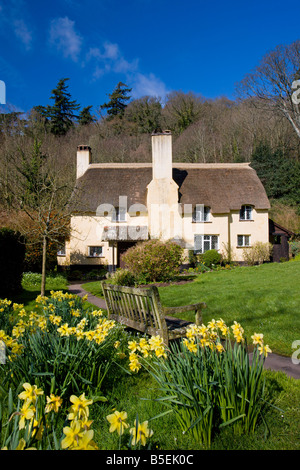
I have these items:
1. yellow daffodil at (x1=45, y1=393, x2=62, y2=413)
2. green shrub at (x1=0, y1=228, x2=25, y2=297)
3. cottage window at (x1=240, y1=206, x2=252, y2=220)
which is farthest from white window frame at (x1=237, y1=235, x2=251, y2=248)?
yellow daffodil at (x1=45, y1=393, x2=62, y2=413)

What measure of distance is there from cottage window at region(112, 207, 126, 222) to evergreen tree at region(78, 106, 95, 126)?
2411cm

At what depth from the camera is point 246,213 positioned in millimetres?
23141

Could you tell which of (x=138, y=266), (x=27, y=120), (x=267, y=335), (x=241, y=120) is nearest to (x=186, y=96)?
(x=241, y=120)

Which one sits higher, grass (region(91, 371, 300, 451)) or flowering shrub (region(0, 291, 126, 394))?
flowering shrub (region(0, 291, 126, 394))

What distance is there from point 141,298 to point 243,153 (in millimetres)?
35273

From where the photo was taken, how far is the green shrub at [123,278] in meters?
13.1

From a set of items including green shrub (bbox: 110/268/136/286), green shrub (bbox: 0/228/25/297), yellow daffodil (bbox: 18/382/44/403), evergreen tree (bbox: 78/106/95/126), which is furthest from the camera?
evergreen tree (bbox: 78/106/95/126)

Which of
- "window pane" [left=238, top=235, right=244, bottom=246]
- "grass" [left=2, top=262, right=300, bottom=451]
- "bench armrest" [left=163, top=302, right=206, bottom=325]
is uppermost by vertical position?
"window pane" [left=238, top=235, right=244, bottom=246]

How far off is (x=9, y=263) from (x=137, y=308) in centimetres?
663

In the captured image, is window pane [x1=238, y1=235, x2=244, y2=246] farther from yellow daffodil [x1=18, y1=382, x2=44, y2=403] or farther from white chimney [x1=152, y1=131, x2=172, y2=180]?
yellow daffodil [x1=18, y1=382, x2=44, y2=403]

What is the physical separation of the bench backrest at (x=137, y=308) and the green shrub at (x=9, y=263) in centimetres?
573

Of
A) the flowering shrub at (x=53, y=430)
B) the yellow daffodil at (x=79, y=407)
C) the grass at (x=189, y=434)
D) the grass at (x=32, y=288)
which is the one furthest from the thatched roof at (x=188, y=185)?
the yellow daffodil at (x=79, y=407)

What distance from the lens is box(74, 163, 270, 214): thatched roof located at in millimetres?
22469

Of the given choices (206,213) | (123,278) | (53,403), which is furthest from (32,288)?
(206,213)
